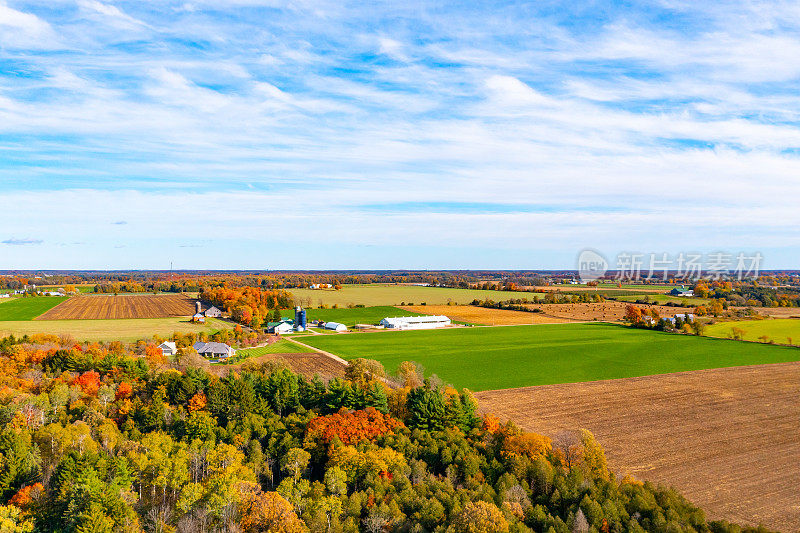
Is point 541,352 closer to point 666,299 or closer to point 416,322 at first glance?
point 416,322

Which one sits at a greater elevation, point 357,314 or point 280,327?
point 357,314

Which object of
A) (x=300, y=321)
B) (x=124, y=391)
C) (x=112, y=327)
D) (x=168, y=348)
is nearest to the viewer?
(x=124, y=391)

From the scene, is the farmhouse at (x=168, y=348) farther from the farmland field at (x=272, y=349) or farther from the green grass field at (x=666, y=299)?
the green grass field at (x=666, y=299)

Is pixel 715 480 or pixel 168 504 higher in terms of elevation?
pixel 715 480

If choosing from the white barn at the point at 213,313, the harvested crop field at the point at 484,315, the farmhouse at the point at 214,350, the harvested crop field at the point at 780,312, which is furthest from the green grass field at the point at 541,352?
the harvested crop field at the point at 780,312

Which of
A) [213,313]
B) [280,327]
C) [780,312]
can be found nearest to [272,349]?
[280,327]

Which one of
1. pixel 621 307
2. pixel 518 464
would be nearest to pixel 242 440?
pixel 518 464

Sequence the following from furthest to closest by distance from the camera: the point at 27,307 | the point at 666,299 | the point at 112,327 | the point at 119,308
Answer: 1. the point at 666,299
2. the point at 27,307
3. the point at 119,308
4. the point at 112,327

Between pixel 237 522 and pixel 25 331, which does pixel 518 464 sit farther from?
pixel 25 331
